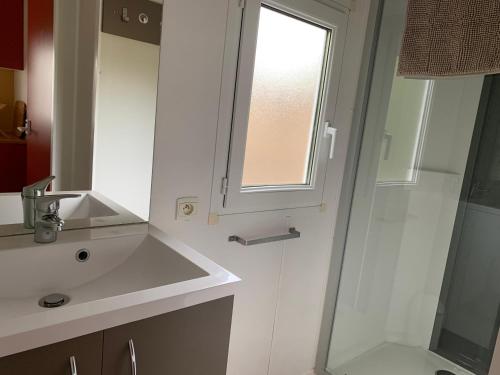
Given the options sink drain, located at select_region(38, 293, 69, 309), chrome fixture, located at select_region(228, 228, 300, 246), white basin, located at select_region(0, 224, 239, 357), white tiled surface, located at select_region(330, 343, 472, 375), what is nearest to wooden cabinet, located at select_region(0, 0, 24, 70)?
white basin, located at select_region(0, 224, 239, 357)

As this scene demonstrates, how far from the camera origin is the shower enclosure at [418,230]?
169 centimetres

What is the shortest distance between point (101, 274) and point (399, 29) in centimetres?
159

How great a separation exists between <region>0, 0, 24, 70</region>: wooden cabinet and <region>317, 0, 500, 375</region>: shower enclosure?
4.71ft

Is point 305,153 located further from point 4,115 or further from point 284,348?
point 4,115

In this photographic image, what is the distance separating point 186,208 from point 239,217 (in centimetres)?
26

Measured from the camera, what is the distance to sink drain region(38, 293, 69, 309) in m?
1.02

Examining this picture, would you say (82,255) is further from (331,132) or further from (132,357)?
(331,132)

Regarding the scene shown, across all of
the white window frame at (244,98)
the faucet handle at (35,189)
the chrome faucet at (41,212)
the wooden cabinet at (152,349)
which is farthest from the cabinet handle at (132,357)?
the white window frame at (244,98)

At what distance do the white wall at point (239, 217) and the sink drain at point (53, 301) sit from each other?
16.0 inches

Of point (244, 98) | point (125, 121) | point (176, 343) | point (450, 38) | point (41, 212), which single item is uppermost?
point (450, 38)

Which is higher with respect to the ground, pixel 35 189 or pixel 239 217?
pixel 35 189

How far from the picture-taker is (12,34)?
1076 millimetres

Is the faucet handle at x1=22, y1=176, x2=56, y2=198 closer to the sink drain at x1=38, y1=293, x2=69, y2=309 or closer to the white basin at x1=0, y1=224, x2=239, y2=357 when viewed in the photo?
the white basin at x1=0, y1=224, x2=239, y2=357

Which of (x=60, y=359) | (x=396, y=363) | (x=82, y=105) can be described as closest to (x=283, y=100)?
(x=82, y=105)
